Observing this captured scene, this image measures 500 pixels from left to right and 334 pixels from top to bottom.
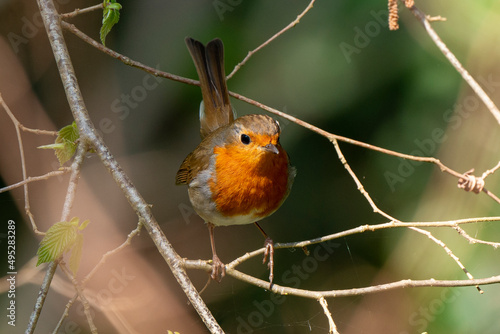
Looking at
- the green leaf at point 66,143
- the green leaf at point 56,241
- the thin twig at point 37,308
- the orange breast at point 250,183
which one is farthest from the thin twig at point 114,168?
the orange breast at point 250,183

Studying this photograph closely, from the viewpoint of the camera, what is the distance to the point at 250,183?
2645 millimetres

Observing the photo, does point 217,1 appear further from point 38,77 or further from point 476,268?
point 476,268

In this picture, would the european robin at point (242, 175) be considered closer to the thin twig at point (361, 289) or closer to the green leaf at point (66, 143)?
the thin twig at point (361, 289)

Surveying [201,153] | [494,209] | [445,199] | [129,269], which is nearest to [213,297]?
[129,269]

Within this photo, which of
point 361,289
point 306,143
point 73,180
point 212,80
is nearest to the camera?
point 361,289

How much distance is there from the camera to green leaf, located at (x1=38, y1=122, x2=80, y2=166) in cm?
224

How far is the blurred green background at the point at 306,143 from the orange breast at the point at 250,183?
0.91 meters

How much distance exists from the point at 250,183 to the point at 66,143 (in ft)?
2.86

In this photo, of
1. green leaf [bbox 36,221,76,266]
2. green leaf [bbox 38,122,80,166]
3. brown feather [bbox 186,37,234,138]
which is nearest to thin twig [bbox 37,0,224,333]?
green leaf [bbox 38,122,80,166]

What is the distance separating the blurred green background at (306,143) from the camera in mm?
3197

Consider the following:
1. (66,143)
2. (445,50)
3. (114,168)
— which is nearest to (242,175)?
(114,168)

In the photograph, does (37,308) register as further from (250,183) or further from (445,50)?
(445,50)

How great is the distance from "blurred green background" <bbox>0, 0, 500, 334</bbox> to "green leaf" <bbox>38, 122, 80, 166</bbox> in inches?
45.3

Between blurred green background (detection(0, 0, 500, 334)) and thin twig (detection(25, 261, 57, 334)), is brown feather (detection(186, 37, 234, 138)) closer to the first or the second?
blurred green background (detection(0, 0, 500, 334))
